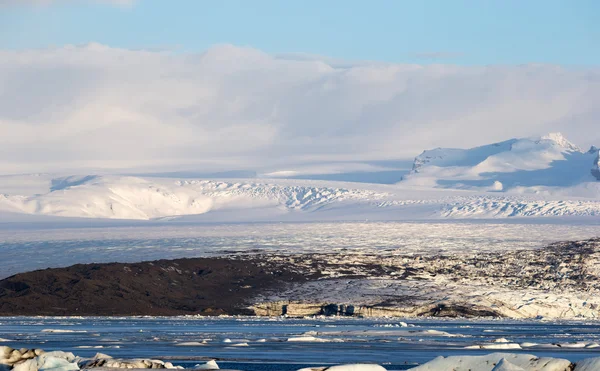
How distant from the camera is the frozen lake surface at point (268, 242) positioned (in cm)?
9312

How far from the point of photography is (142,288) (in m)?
76.2

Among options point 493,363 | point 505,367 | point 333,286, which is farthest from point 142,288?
point 505,367

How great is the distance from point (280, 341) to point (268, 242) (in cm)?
5705

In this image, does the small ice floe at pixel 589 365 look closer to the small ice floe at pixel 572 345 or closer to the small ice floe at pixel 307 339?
the small ice floe at pixel 572 345

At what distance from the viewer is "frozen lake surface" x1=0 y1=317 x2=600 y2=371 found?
33.9 m

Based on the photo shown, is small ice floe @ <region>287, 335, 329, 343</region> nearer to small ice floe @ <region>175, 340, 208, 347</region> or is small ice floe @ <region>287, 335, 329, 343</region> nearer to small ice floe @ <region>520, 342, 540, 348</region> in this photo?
small ice floe @ <region>175, 340, 208, 347</region>

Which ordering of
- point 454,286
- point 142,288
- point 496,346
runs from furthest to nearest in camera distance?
1. point 454,286
2. point 142,288
3. point 496,346

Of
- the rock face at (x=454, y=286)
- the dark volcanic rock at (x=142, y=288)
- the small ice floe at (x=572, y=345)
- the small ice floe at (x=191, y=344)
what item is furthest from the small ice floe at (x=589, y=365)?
the dark volcanic rock at (x=142, y=288)

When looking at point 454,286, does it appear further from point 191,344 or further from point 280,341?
point 191,344

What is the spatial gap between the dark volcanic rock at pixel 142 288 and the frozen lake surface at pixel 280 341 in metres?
11.0

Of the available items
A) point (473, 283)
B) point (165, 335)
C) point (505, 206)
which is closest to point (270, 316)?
point (473, 283)

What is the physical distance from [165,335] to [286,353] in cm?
1155

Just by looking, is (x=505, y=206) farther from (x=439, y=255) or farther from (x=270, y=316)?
(x=270, y=316)

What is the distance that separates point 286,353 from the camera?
3600 centimetres
